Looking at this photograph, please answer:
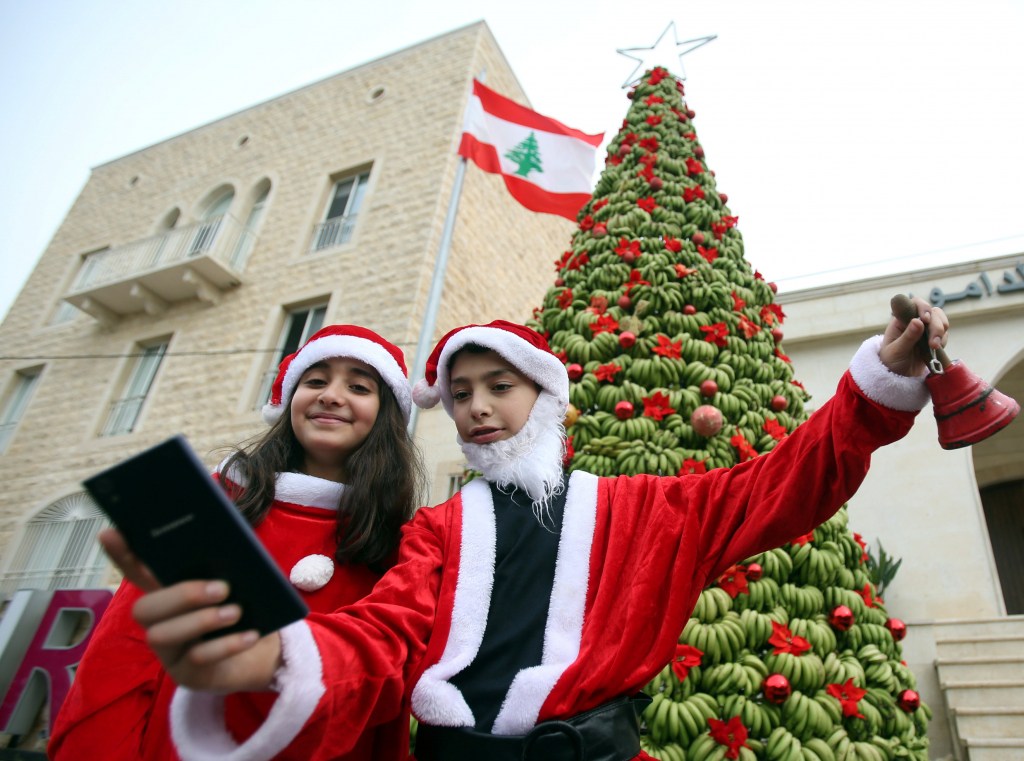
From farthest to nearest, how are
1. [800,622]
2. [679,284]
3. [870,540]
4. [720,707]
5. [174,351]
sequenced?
[174,351]
[870,540]
[679,284]
[800,622]
[720,707]

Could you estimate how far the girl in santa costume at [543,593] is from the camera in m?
1.05

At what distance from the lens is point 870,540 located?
19.7 feet

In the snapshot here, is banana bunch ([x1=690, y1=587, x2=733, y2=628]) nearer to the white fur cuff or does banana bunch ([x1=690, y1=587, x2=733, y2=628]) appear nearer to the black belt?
the black belt

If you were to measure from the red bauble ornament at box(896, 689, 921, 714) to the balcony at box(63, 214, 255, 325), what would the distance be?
401 inches

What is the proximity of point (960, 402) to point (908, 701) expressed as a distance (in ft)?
5.57

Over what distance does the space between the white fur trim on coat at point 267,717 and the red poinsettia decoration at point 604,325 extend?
2.24m

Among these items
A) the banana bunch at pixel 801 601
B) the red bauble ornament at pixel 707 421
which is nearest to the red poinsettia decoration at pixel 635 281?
the red bauble ornament at pixel 707 421

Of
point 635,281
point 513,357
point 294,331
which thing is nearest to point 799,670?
point 513,357

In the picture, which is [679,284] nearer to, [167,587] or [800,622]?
[800,622]

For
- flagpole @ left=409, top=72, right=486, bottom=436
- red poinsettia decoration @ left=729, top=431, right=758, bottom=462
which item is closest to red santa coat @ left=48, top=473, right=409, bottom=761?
red poinsettia decoration @ left=729, top=431, right=758, bottom=462

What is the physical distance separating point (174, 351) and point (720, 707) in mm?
10050

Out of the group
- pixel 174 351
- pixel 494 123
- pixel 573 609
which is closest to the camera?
pixel 573 609

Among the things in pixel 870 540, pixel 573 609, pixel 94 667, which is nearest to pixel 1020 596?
pixel 870 540

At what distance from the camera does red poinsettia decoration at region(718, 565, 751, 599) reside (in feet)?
7.68
